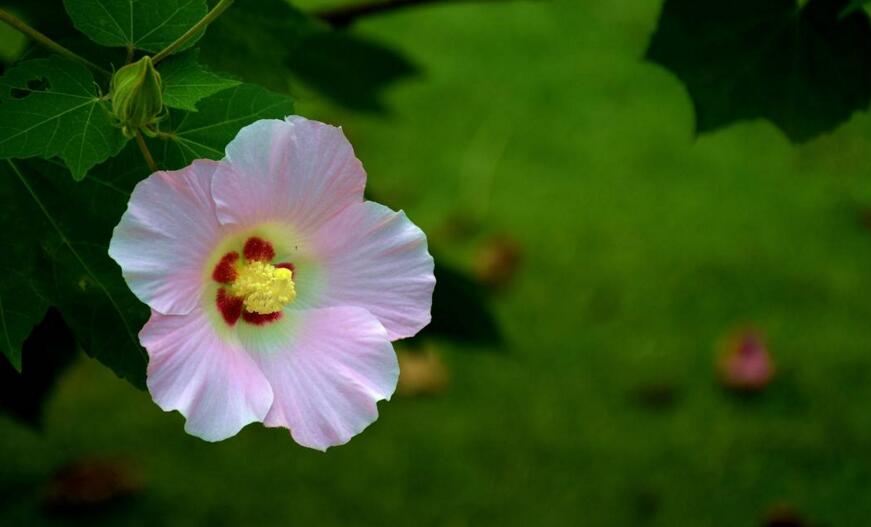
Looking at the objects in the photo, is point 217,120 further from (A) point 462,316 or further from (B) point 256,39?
(A) point 462,316

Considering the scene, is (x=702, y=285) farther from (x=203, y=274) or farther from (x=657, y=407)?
(x=203, y=274)

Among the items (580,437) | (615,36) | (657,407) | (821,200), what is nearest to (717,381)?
(657,407)

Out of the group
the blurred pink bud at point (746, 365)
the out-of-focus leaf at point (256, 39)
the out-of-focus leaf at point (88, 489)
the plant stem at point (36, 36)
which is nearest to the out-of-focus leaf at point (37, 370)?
the out-of-focus leaf at point (256, 39)

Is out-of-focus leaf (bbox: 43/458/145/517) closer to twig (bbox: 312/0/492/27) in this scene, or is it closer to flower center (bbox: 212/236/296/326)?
twig (bbox: 312/0/492/27)

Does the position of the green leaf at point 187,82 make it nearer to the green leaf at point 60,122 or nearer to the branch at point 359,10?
the green leaf at point 60,122

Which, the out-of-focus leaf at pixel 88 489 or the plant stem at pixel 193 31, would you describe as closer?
the plant stem at pixel 193 31

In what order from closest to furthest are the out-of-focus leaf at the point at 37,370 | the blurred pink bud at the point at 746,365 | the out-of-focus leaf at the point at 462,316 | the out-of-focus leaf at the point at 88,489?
the out-of-focus leaf at the point at 37,370, the out-of-focus leaf at the point at 462,316, the out-of-focus leaf at the point at 88,489, the blurred pink bud at the point at 746,365

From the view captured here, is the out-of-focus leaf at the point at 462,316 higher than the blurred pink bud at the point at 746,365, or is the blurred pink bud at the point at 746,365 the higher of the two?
the out-of-focus leaf at the point at 462,316
